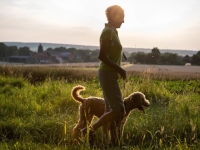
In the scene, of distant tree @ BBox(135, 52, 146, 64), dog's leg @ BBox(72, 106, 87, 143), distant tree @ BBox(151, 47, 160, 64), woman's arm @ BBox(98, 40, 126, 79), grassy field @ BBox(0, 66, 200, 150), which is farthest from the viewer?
distant tree @ BBox(135, 52, 146, 64)

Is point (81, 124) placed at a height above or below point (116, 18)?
below

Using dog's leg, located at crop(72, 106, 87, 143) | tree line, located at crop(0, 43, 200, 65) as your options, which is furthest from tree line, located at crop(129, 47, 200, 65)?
dog's leg, located at crop(72, 106, 87, 143)

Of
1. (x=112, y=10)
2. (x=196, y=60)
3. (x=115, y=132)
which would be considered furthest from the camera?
(x=196, y=60)

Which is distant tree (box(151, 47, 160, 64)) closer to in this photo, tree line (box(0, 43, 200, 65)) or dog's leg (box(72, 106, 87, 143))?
tree line (box(0, 43, 200, 65))

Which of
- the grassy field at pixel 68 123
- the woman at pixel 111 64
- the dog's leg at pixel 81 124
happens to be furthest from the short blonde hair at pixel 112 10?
the grassy field at pixel 68 123

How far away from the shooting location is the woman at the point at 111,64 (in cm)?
422

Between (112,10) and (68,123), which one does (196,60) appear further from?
(112,10)

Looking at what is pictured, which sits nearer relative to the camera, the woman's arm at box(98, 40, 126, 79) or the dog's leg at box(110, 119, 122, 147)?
the woman's arm at box(98, 40, 126, 79)

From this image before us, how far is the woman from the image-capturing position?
4.22 m

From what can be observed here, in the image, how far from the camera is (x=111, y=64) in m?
4.22

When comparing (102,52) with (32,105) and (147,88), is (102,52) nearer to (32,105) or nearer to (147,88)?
(32,105)

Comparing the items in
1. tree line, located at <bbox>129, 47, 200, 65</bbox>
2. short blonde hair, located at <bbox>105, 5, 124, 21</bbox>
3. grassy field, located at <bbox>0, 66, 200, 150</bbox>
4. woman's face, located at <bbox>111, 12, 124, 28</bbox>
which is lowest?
grassy field, located at <bbox>0, 66, 200, 150</bbox>

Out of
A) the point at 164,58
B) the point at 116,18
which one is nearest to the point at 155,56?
the point at 164,58

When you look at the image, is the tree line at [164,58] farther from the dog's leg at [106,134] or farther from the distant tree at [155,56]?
the dog's leg at [106,134]
